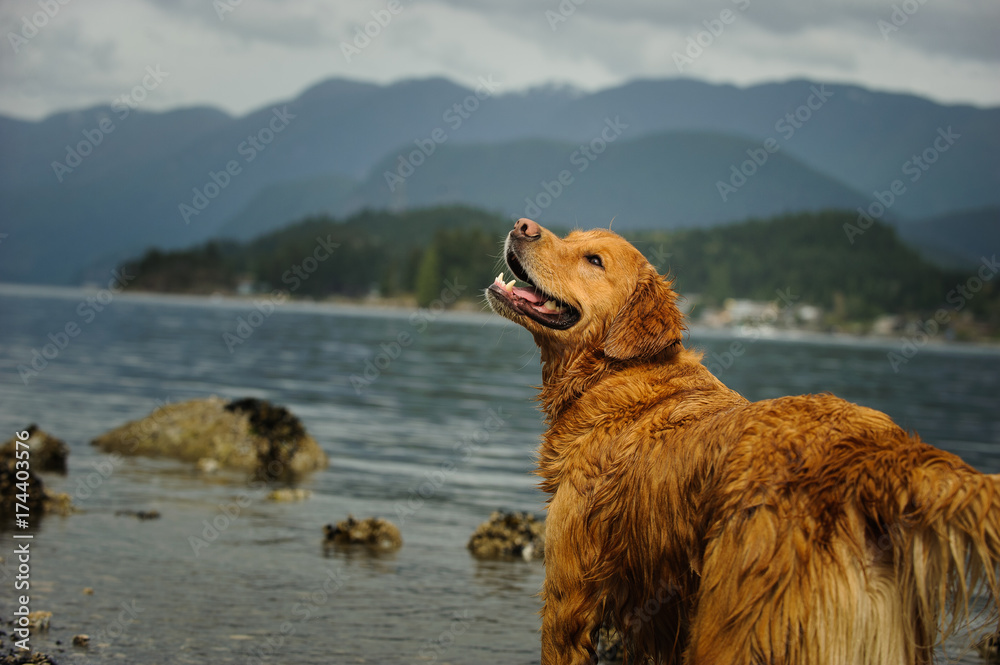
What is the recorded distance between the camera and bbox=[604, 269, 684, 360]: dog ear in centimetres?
504

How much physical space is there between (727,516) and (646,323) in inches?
66.8

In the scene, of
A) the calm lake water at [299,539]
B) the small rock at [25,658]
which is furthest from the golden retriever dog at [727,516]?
the small rock at [25,658]

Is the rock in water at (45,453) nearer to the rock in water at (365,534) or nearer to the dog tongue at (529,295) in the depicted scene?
the rock in water at (365,534)

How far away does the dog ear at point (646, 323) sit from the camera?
5.04 metres

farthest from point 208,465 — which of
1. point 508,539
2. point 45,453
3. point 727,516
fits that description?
point 727,516

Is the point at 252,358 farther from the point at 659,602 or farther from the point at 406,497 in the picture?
the point at 659,602

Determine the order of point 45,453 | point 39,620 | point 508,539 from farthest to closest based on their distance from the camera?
point 45,453 → point 508,539 → point 39,620

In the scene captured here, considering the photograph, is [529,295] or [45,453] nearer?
[529,295]

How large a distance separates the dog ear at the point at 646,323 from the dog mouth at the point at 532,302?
0.99ft

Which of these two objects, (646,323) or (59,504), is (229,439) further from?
(646,323)

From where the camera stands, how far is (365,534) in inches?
413

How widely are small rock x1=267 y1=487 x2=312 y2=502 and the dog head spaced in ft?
27.1

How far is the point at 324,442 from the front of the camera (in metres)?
18.5

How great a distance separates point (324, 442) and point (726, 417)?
609 inches
